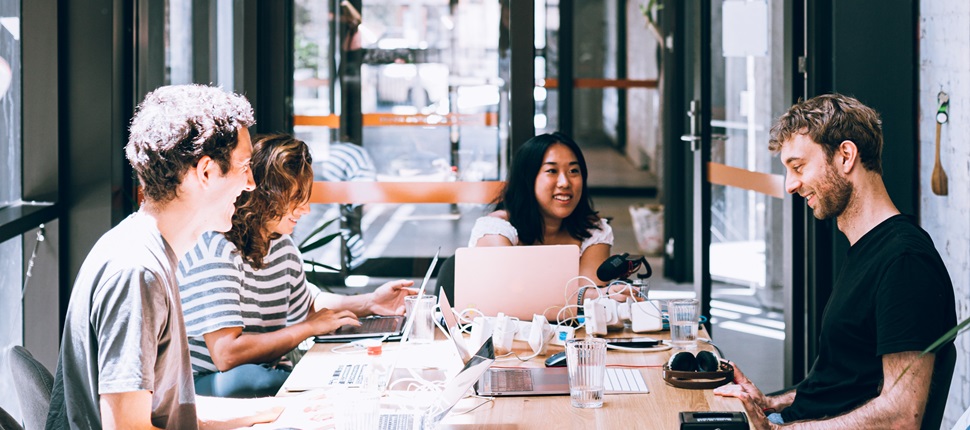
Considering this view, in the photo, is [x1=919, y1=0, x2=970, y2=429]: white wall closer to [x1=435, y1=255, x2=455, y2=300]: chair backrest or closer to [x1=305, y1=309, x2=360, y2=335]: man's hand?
[x1=435, y1=255, x2=455, y2=300]: chair backrest

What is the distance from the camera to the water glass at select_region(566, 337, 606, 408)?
218cm

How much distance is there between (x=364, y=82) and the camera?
190 inches

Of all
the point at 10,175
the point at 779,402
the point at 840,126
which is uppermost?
the point at 840,126

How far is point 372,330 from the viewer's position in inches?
116

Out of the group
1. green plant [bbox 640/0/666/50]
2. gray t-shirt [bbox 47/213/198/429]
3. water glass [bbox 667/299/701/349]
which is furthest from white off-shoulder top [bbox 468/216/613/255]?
green plant [bbox 640/0/666/50]

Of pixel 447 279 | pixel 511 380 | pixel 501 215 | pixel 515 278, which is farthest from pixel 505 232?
pixel 511 380

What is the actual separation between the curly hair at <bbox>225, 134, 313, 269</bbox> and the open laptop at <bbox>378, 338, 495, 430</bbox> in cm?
101

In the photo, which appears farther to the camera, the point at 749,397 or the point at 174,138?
the point at 749,397

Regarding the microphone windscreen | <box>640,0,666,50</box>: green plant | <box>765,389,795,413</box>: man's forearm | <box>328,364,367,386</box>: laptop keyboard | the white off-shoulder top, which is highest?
<box>640,0,666,50</box>: green plant

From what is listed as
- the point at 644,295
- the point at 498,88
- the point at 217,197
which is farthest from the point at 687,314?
the point at 498,88

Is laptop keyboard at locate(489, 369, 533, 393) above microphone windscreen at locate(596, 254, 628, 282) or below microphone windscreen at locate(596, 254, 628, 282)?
below

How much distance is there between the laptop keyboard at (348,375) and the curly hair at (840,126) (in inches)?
47.2

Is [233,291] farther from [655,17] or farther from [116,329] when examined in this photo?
[655,17]

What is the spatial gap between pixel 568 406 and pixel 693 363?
0.36 meters
